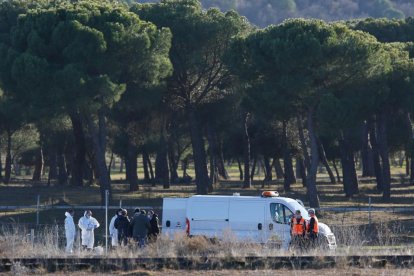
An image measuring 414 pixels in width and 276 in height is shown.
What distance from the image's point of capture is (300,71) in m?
43.8

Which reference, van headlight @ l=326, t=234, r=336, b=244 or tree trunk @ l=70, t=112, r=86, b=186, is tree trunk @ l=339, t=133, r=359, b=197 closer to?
tree trunk @ l=70, t=112, r=86, b=186

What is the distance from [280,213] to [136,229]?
168 inches

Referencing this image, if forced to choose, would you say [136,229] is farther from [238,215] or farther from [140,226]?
[238,215]

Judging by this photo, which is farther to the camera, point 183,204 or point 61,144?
point 61,144

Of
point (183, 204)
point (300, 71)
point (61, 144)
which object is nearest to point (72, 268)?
point (183, 204)

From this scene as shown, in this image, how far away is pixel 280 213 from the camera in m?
27.3

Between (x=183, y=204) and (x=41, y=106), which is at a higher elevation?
(x=41, y=106)

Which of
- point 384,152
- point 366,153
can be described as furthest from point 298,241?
point 366,153

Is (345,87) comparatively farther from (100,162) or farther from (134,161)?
(134,161)

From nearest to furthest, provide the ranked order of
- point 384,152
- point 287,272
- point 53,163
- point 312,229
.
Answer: point 287,272
point 312,229
point 384,152
point 53,163

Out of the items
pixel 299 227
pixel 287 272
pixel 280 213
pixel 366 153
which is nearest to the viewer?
pixel 287 272

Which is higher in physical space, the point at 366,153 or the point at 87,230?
the point at 366,153

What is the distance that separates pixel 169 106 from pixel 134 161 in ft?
17.2

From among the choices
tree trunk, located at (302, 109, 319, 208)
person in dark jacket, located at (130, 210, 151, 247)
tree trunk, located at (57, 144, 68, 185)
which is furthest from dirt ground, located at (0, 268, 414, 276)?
tree trunk, located at (57, 144, 68, 185)
